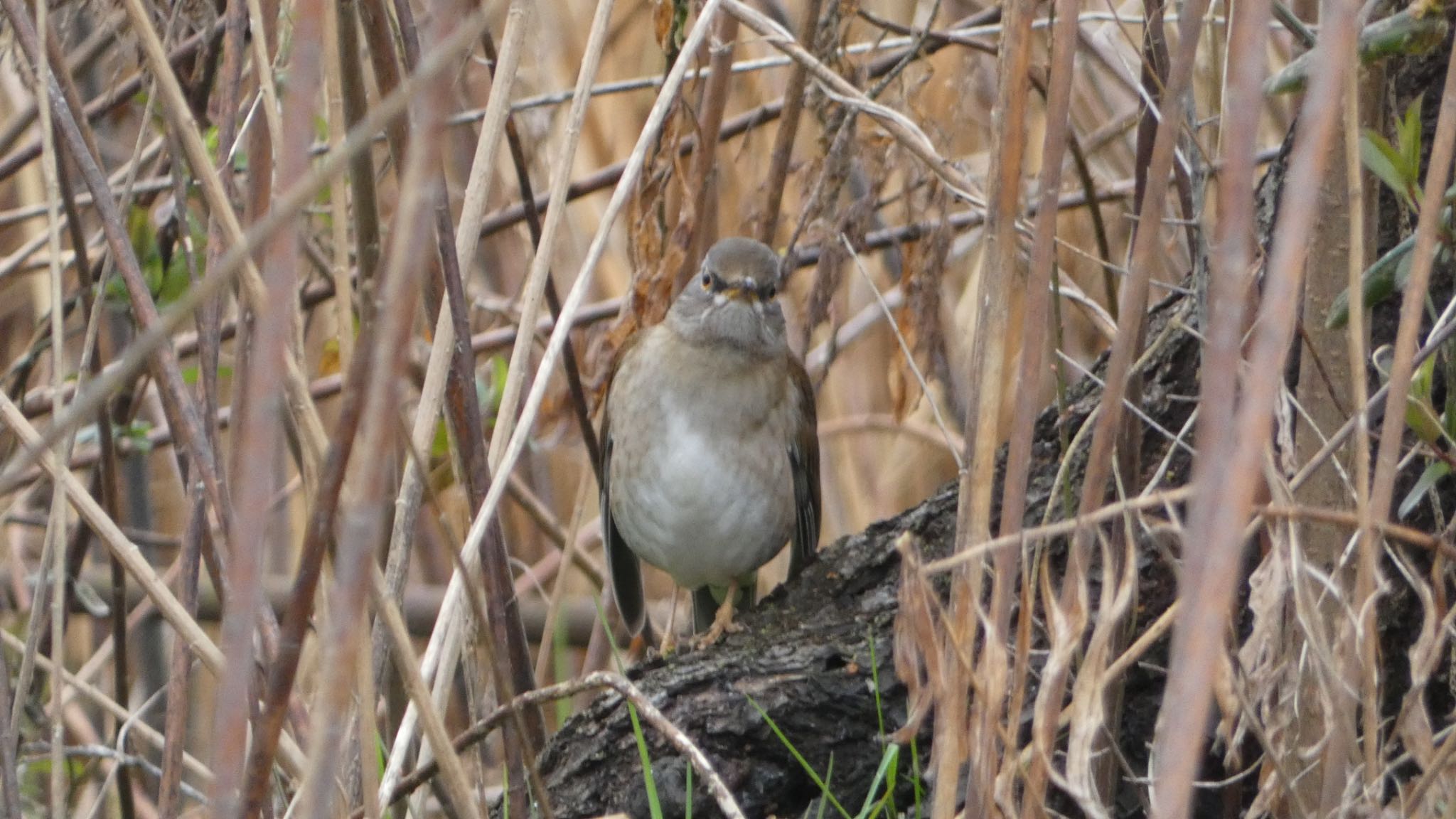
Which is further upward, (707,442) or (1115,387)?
(1115,387)

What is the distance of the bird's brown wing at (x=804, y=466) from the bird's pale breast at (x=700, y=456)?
43mm

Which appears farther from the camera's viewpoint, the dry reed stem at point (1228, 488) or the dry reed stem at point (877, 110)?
the dry reed stem at point (877, 110)

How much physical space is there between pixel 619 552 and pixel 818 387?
733 millimetres

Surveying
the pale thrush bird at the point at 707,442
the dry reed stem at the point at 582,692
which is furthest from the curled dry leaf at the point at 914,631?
the pale thrush bird at the point at 707,442

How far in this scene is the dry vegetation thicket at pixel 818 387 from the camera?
3.35 ft

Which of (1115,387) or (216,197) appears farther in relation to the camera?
(216,197)

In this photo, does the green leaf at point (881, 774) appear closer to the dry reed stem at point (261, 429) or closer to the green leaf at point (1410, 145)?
the green leaf at point (1410, 145)

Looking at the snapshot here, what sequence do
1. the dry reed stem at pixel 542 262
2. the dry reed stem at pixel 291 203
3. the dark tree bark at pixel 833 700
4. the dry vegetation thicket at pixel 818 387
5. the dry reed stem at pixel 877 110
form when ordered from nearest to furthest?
the dry reed stem at pixel 291 203 → the dry vegetation thicket at pixel 818 387 → the dry reed stem at pixel 542 262 → the dry reed stem at pixel 877 110 → the dark tree bark at pixel 833 700

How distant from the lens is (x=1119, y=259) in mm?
4258

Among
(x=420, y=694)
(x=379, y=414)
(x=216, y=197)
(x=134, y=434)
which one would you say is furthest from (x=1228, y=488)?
(x=134, y=434)

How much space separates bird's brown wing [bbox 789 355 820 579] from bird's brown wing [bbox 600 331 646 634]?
43 cm

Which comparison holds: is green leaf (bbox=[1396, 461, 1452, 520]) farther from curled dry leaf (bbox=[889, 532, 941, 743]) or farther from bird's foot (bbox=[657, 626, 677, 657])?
bird's foot (bbox=[657, 626, 677, 657])

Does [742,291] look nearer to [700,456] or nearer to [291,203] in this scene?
[700,456]

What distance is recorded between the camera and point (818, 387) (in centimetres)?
377
